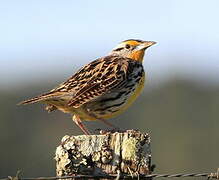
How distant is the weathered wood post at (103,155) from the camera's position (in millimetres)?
9773

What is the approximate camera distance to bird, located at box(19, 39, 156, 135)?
1248 cm

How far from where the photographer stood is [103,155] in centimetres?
976

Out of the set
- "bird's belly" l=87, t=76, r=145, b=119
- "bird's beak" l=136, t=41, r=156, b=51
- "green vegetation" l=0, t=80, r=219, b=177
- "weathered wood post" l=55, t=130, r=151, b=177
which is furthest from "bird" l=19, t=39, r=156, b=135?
"green vegetation" l=0, t=80, r=219, b=177

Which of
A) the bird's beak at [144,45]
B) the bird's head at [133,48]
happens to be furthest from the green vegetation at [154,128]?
→ the bird's beak at [144,45]

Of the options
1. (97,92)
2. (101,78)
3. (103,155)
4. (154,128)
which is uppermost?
(101,78)

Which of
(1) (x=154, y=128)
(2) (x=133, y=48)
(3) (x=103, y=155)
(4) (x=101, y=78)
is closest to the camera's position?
(3) (x=103, y=155)

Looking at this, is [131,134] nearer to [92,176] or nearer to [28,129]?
[92,176]

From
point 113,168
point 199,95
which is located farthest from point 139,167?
point 199,95

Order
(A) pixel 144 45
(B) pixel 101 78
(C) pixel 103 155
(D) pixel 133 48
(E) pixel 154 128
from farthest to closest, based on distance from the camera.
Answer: (E) pixel 154 128
(D) pixel 133 48
(A) pixel 144 45
(B) pixel 101 78
(C) pixel 103 155

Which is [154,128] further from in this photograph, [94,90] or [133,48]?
[94,90]

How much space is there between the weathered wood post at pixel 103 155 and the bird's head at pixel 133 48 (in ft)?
A: 14.4

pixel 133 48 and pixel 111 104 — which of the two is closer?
pixel 111 104

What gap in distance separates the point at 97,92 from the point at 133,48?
6.65 ft

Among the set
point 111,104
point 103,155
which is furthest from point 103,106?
point 103,155
